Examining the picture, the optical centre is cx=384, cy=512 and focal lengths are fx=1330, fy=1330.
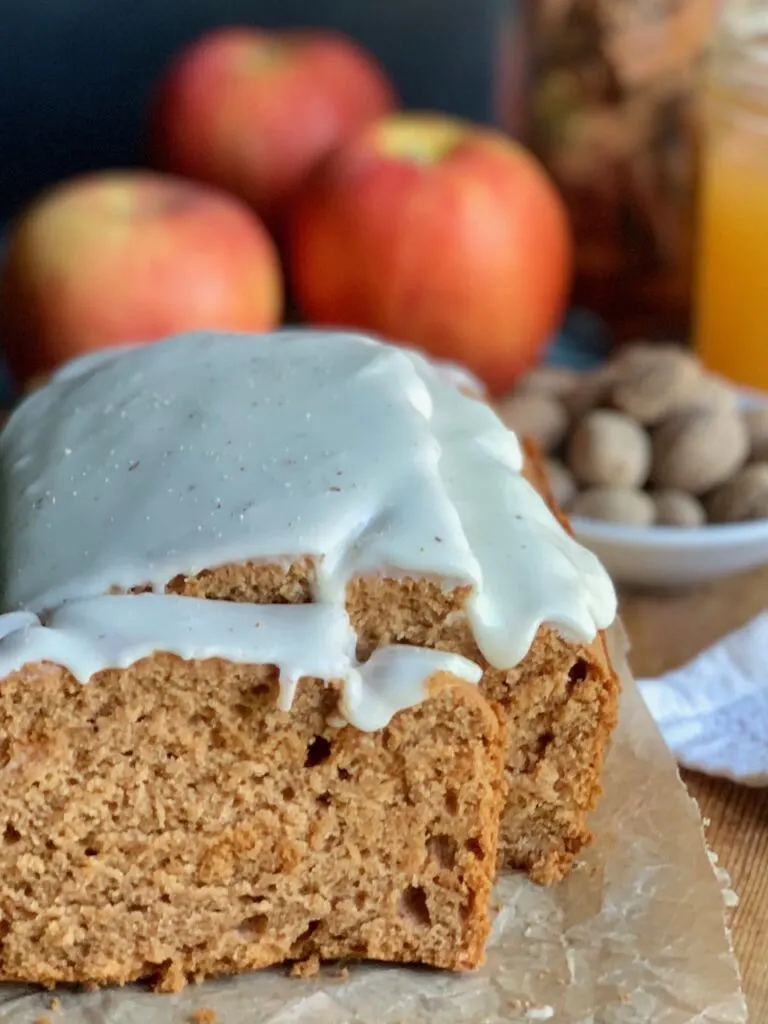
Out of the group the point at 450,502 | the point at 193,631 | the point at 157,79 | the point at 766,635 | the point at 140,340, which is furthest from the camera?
the point at 157,79

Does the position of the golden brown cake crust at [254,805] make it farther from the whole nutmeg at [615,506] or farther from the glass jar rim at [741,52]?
the glass jar rim at [741,52]

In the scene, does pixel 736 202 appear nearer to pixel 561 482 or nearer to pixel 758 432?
pixel 758 432

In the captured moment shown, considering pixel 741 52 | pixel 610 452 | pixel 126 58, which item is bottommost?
pixel 610 452

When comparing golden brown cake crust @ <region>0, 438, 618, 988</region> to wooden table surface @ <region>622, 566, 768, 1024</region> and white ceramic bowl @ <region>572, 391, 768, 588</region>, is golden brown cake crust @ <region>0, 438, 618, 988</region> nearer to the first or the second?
wooden table surface @ <region>622, 566, 768, 1024</region>

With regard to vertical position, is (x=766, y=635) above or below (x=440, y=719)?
below

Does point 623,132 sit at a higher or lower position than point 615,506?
higher

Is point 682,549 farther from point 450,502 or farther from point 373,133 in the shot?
point 373,133

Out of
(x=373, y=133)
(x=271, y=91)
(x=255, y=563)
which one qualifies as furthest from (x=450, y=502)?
(x=271, y=91)

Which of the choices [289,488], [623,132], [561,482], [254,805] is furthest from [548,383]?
[254,805]
